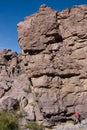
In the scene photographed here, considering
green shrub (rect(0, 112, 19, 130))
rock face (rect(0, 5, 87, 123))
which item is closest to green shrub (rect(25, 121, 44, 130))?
rock face (rect(0, 5, 87, 123))

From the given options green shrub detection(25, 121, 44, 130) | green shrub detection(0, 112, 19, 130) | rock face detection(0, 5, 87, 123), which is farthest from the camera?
rock face detection(0, 5, 87, 123)

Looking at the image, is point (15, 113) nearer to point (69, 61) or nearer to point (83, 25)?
point (69, 61)

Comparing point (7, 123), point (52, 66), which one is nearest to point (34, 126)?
point (7, 123)

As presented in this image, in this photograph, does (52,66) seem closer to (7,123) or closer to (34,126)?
(34,126)

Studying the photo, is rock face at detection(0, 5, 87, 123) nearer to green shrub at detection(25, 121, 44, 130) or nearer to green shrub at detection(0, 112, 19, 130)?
green shrub at detection(25, 121, 44, 130)

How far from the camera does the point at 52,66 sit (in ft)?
134

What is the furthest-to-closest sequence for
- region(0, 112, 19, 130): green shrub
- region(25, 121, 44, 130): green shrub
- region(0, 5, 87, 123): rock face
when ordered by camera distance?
region(0, 5, 87, 123): rock face → region(25, 121, 44, 130): green shrub → region(0, 112, 19, 130): green shrub

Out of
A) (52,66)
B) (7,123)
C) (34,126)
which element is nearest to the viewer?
(7,123)

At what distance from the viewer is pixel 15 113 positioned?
38.8 m

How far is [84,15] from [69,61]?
6.86 metres

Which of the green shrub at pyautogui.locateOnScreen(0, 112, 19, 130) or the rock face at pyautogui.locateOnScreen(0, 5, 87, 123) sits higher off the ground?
the rock face at pyautogui.locateOnScreen(0, 5, 87, 123)

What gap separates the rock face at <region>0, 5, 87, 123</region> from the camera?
129 ft

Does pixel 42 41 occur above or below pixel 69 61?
above

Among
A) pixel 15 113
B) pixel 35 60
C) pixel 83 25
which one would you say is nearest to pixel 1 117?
pixel 15 113
